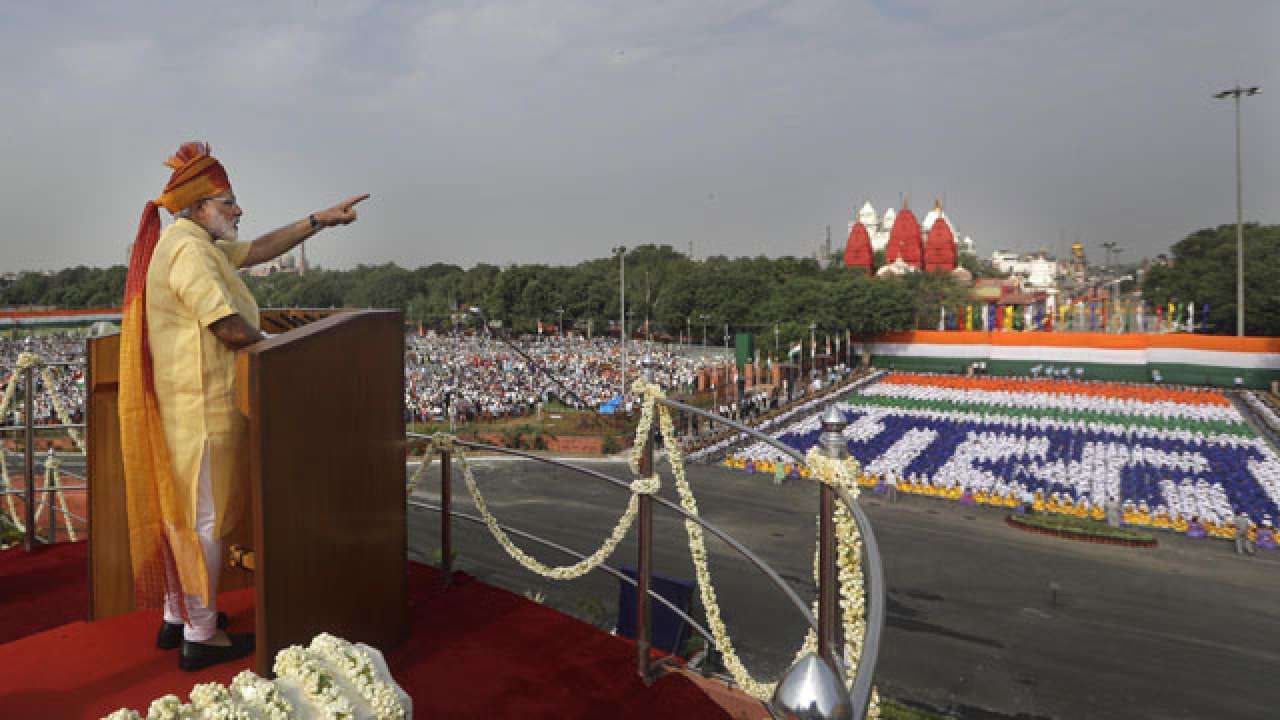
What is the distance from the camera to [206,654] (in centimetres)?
293

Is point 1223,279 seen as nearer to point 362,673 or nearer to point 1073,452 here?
point 1073,452

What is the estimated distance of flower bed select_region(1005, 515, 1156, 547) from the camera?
15.5m

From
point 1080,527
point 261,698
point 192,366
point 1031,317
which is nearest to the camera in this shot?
point 261,698

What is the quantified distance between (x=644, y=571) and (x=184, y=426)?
1942 mm

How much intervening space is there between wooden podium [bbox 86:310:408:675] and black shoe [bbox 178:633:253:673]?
1.09 ft

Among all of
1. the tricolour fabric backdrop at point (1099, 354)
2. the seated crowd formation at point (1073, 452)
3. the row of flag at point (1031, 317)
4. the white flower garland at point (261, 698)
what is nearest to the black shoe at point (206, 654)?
the white flower garland at point (261, 698)

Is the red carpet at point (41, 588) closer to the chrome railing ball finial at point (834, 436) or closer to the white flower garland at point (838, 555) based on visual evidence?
the white flower garland at point (838, 555)

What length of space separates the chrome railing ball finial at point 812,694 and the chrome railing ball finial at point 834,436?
47.1 inches

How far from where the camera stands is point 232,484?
298cm

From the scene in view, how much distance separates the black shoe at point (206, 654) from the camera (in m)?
2.90

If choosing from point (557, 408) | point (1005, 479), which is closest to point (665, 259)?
point (557, 408)

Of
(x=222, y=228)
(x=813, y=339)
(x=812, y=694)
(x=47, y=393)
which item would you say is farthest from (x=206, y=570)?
(x=813, y=339)

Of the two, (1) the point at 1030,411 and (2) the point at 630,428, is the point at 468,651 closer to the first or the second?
(2) the point at 630,428

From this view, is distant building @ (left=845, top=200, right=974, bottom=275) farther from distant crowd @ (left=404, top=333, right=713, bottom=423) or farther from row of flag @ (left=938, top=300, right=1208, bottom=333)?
distant crowd @ (left=404, top=333, right=713, bottom=423)
